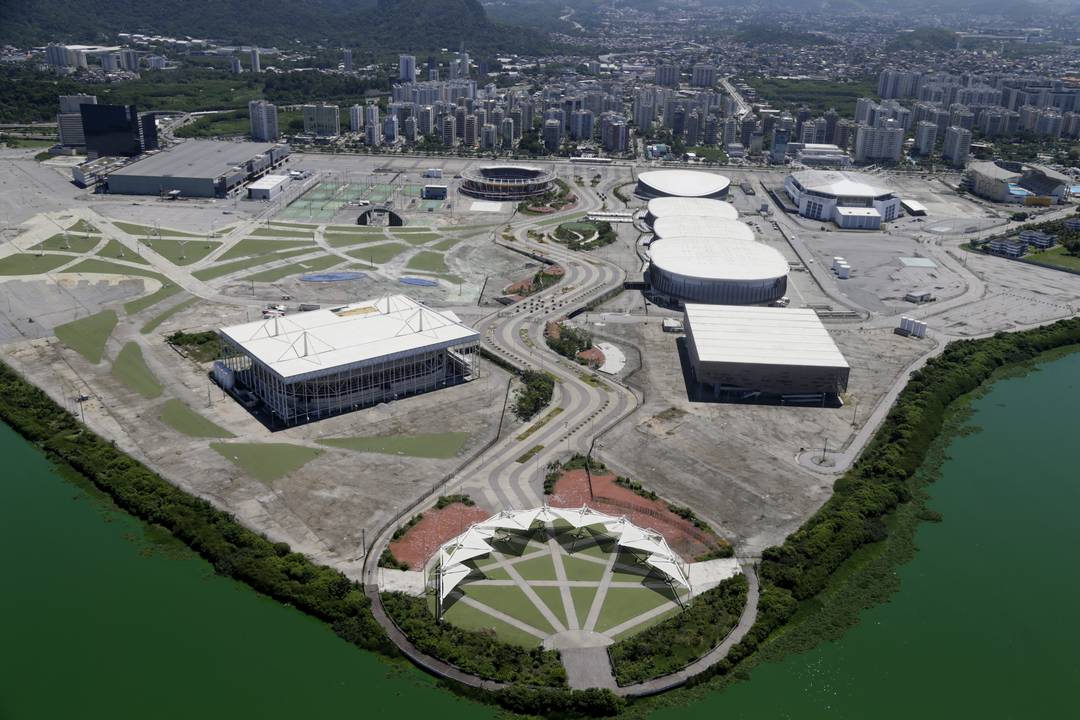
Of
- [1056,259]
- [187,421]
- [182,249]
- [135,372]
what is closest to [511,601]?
[187,421]

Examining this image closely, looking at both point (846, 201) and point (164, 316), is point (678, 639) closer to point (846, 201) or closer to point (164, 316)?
point (164, 316)

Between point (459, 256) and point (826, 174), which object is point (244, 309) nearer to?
point (459, 256)

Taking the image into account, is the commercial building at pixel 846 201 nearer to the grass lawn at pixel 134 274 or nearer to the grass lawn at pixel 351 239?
the grass lawn at pixel 351 239

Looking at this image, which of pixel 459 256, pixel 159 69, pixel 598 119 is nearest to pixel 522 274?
Answer: pixel 459 256

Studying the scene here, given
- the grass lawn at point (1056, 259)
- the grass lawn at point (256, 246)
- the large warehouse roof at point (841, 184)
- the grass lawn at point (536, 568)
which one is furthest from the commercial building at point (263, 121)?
the grass lawn at point (536, 568)

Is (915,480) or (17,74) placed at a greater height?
(17,74)

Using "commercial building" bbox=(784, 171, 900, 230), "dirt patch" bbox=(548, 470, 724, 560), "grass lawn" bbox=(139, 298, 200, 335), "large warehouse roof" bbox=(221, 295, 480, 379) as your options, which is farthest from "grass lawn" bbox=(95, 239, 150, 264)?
"commercial building" bbox=(784, 171, 900, 230)
